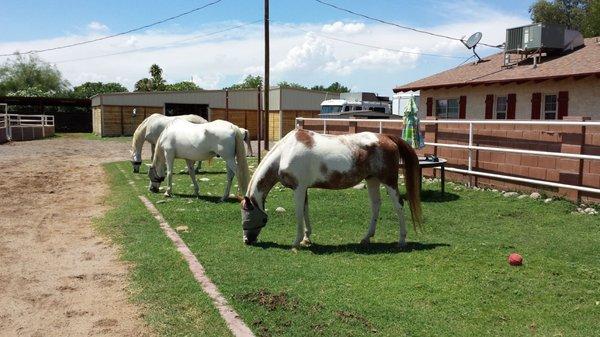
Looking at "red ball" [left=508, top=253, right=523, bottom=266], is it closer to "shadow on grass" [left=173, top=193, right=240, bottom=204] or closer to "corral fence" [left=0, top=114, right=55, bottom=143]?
"shadow on grass" [left=173, top=193, right=240, bottom=204]

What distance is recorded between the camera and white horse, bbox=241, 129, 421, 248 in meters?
6.71

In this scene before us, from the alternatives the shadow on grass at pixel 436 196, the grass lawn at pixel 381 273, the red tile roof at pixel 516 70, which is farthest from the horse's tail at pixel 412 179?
the red tile roof at pixel 516 70

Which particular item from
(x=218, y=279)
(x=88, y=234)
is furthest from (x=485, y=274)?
(x=88, y=234)

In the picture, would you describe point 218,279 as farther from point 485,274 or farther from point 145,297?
point 485,274

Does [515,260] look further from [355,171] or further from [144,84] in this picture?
[144,84]

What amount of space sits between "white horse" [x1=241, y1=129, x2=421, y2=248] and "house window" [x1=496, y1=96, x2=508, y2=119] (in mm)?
11859

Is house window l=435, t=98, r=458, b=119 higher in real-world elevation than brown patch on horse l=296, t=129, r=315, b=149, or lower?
higher

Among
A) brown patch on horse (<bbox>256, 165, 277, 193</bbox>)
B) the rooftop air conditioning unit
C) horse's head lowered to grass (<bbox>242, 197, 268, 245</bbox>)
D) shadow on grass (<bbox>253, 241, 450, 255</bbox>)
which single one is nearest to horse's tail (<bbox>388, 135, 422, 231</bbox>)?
shadow on grass (<bbox>253, 241, 450, 255</bbox>)

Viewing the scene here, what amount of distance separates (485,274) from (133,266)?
13.1 feet

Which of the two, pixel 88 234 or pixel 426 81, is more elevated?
pixel 426 81

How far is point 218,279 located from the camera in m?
5.50

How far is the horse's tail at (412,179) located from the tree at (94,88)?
78012 millimetres

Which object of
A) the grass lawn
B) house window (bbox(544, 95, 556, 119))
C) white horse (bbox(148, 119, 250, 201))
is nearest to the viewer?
the grass lawn

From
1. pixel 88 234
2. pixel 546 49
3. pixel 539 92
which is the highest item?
pixel 546 49
